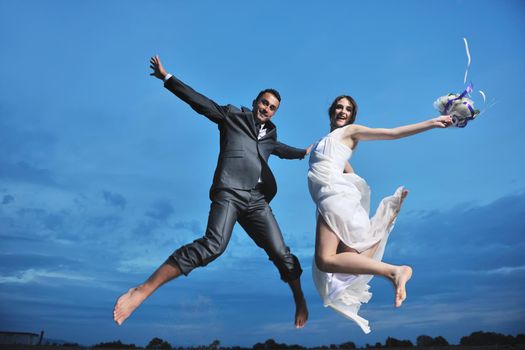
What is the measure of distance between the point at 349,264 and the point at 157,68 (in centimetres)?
273

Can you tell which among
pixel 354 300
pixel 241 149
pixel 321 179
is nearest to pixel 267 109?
pixel 241 149

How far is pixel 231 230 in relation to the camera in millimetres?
4719

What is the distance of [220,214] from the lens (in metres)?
4.67

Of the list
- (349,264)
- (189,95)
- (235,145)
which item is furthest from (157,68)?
(349,264)

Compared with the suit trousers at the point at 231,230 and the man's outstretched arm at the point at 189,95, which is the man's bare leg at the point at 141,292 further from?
the man's outstretched arm at the point at 189,95

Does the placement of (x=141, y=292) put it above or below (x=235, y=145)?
below

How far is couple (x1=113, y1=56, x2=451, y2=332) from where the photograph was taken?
432 centimetres

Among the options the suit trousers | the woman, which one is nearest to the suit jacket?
the suit trousers

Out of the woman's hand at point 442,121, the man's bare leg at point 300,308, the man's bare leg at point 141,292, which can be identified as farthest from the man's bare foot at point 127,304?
the woman's hand at point 442,121

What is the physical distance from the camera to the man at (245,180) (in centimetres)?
472

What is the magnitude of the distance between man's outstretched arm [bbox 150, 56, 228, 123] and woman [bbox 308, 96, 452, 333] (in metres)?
1.16

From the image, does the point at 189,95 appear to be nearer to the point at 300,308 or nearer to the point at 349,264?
the point at 349,264

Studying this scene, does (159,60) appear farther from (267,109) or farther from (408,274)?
(408,274)

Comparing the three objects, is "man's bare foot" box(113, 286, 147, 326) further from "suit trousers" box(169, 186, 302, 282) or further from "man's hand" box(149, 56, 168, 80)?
"man's hand" box(149, 56, 168, 80)
